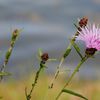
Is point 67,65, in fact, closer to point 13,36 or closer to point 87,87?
point 87,87

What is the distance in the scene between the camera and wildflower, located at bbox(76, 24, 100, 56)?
5.26 feet

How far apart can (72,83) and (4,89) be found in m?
0.98

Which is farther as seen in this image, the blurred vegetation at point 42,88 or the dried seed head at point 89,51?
the blurred vegetation at point 42,88

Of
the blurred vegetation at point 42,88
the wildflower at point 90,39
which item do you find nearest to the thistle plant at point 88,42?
the wildflower at point 90,39

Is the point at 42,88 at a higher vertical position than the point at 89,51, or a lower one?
lower

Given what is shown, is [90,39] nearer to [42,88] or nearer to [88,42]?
[88,42]

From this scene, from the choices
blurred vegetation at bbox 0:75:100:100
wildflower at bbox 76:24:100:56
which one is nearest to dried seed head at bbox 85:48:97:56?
wildflower at bbox 76:24:100:56

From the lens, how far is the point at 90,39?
63.6 inches

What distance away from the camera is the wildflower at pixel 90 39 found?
1.60 meters

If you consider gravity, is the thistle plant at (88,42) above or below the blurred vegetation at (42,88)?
above

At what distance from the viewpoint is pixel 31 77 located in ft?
15.4

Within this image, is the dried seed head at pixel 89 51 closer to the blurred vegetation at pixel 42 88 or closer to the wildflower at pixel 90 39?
the wildflower at pixel 90 39

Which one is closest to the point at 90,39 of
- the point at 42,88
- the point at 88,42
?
the point at 88,42

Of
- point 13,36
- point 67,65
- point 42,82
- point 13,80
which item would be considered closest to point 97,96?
point 42,82
